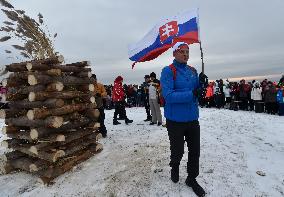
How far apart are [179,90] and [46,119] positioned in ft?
10.7

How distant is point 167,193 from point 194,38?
5.14 m

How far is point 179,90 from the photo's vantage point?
16.7 feet

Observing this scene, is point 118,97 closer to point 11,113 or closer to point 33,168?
point 11,113

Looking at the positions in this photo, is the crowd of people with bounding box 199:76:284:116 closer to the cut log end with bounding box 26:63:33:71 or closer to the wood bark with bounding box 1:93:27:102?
the wood bark with bounding box 1:93:27:102

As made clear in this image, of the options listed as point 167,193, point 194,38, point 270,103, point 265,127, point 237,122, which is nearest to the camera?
point 167,193

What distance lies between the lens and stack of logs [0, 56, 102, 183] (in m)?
6.88

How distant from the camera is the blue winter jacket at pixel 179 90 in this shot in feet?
16.4

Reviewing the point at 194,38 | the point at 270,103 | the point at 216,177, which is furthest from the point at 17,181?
the point at 270,103

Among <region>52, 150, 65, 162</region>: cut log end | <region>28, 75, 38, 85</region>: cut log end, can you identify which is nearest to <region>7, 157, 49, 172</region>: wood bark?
<region>52, 150, 65, 162</region>: cut log end

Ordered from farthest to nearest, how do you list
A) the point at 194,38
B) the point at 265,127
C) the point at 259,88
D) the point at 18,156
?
the point at 259,88
the point at 265,127
the point at 194,38
the point at 18,156

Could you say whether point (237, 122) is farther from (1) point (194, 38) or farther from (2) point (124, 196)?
(2) point (124, 196)

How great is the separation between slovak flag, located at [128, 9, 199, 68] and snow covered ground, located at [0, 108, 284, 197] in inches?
121

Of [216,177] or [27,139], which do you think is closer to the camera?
[216,177]

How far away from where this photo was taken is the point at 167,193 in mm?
5445
